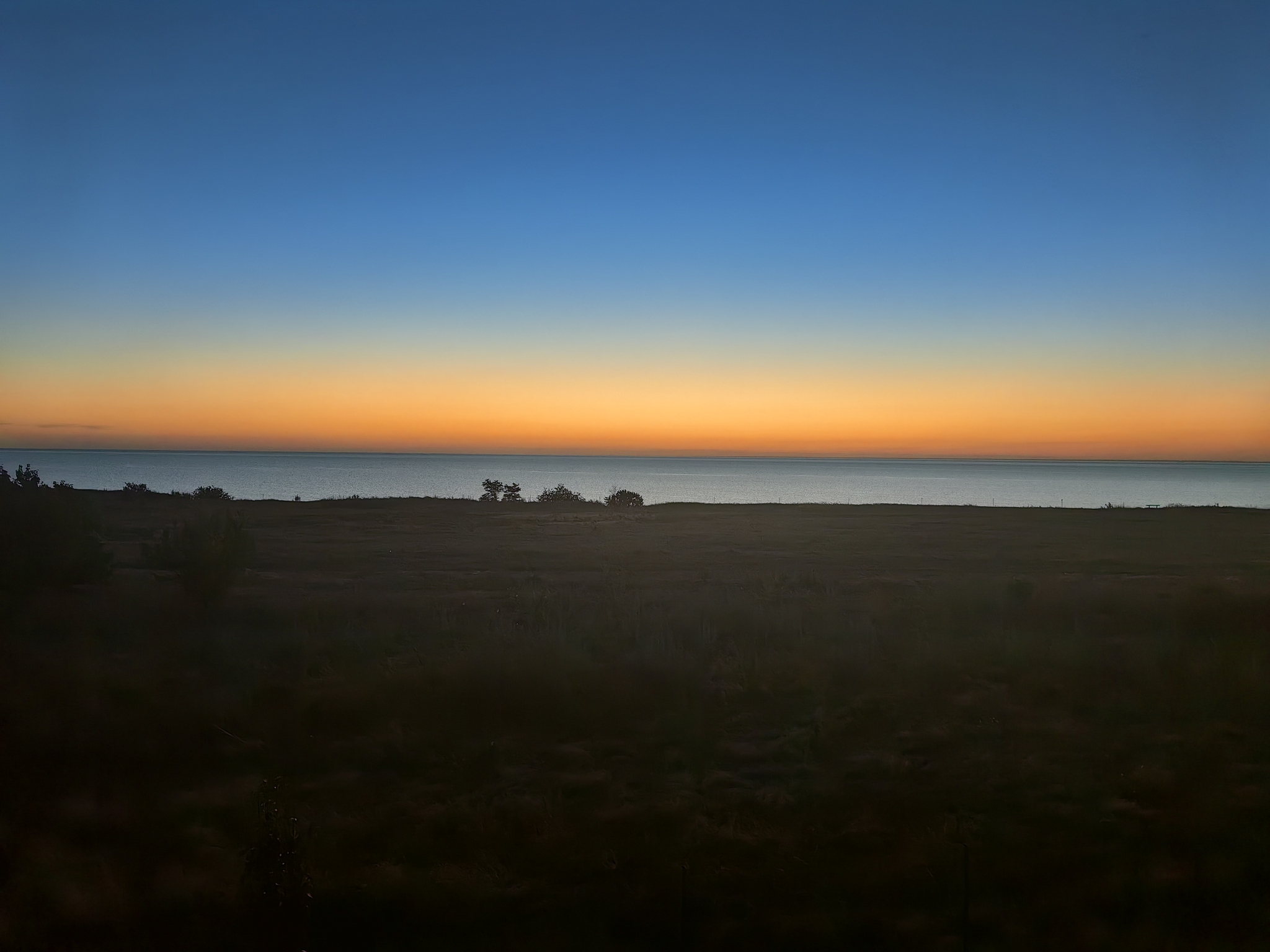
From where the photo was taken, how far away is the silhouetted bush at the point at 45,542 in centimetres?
1543

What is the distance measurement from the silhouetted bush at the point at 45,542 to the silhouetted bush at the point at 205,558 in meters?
1.22

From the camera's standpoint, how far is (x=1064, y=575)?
2172 centimetres

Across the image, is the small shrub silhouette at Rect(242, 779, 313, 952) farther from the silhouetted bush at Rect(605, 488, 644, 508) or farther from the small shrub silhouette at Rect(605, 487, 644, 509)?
the silhouetted bush at Rect(605, 488, 644, 508)

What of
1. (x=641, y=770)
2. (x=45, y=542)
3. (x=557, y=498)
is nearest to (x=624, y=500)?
(x=557, y=498)

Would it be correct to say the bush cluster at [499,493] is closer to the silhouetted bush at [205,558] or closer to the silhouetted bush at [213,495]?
the silhouetted bush at [213,495]

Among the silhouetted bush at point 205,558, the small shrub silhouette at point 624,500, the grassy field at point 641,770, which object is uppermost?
the small shrub silhouette at point 624,500

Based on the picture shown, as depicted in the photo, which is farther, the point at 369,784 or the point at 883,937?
the point at 369,784

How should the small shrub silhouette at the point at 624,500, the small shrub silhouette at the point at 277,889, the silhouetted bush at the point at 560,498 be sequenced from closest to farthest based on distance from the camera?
the small shrub silhouette at the point at 277,889 < the small shrub silhouette at the point at 624,500 < the silhouetted bush at the point at 560,498

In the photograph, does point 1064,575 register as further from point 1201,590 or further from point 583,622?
point 583,622

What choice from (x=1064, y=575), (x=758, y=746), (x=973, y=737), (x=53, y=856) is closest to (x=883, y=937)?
(x=758, y=746)

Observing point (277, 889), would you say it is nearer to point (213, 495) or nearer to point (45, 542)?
point (45, 542)

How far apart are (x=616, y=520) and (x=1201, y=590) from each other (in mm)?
29601

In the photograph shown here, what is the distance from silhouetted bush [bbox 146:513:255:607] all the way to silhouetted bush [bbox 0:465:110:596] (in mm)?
1223

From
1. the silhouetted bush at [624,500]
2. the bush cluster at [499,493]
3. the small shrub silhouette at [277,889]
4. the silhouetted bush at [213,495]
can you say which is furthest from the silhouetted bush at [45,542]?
the bush cluster at [499,493]
